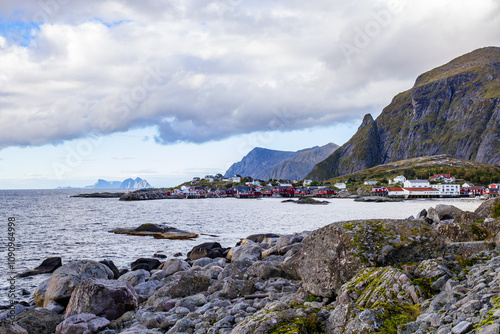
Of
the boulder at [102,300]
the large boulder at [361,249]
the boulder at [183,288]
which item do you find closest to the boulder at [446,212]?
the large boulder at [361,249]

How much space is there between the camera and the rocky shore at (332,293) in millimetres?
5988

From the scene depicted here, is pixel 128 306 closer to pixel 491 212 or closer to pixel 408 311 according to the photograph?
pixel 408 311

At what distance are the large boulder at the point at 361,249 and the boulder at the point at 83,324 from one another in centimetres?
747

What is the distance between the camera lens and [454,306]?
527 cm

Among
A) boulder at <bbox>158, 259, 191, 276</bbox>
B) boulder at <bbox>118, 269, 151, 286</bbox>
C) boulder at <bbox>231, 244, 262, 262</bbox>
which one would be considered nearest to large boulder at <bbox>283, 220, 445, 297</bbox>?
boulder at <bbox>231, 244, 262, 262</bbox>

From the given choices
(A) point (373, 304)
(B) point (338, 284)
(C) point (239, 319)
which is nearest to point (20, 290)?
(C) point (239, 319)

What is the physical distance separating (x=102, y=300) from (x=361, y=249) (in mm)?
10053

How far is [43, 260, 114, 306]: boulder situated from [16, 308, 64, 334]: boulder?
8.84 ft

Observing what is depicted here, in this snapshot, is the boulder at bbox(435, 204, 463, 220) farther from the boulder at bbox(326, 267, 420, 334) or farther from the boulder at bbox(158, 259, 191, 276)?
the boulder at bbox(326, 267, 420, 334)

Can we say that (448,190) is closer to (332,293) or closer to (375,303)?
(332,293)

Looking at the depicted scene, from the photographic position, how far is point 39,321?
12688 mm

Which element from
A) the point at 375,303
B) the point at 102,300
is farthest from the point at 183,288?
the point at 375,303

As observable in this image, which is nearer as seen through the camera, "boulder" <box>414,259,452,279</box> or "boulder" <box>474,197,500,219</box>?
"boulder" <box>414,259,452,279</box>

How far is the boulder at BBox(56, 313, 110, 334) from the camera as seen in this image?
11.5 m
